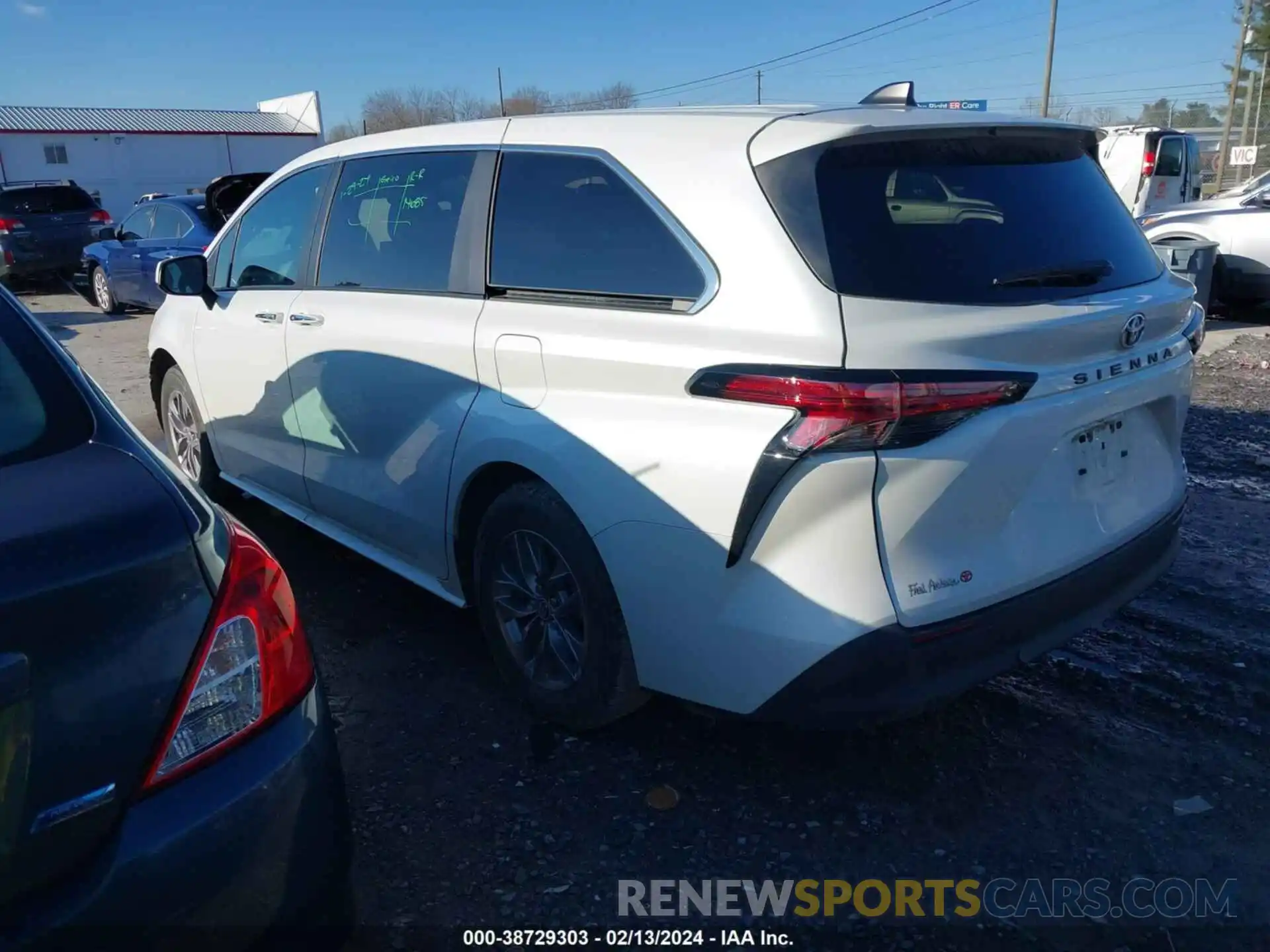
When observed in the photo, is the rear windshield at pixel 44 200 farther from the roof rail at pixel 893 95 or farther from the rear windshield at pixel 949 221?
the rear windshield at pixel 949 221

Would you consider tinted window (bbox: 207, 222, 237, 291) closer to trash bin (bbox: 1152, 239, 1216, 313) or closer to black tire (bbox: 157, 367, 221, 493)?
black tire (bbox: 157, 367, 221, 493)

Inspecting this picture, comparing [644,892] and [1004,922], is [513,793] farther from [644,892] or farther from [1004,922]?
[1004,922]

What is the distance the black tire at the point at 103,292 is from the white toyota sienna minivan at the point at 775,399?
38.8ft

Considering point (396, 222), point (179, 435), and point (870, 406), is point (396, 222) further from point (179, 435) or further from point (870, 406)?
point (179, 435)

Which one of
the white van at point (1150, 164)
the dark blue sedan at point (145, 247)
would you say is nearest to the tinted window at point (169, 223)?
the dark blue sedan at point (145, 247)

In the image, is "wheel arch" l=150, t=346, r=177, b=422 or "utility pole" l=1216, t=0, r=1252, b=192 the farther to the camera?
"utility pole" l=1216, t=0, r=1252, b=192

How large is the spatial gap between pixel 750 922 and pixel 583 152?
2.20 meters

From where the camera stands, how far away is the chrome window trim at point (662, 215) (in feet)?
8.39

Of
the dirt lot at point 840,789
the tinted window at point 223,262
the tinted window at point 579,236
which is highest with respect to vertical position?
the tinted window at point 579,236

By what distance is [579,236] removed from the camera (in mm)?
3002

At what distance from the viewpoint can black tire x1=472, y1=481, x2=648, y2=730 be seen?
111 inches

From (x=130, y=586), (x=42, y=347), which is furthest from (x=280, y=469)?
(x=130, y=586)

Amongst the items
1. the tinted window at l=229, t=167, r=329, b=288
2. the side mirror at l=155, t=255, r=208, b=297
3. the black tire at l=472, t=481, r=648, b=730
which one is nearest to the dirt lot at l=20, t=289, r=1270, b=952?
the black tire at l=472, t=481, r=648, b=730

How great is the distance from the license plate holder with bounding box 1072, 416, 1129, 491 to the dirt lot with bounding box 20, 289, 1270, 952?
35.8 inches
